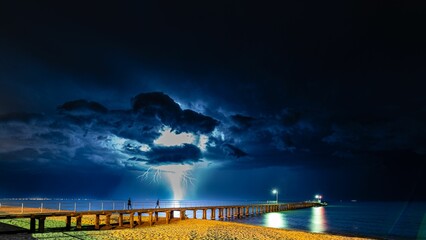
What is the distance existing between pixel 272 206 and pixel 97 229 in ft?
217

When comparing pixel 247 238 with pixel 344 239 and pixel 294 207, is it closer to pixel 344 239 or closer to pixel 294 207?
pixel 344 239

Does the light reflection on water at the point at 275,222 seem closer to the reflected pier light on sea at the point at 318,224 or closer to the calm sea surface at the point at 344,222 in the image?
the calm sea surface at the point at 344,222

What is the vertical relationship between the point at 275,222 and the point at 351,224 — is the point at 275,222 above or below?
above

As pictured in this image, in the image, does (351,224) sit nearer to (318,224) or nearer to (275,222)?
(318,224)

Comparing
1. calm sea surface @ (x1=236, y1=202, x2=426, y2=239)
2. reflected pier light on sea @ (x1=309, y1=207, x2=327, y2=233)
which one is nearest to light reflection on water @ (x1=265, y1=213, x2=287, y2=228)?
calm sea surface @ (x1=236, y1=202, x2=426, y2=239)

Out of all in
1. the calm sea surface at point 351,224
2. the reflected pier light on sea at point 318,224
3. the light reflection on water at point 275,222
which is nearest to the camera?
the calm sea surface at point 351,224

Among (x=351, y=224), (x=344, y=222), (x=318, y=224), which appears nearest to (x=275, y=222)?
(x=318, y=224)

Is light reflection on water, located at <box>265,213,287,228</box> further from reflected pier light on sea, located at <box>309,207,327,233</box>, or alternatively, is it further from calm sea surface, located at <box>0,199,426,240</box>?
reflected pier light on sea, located at <box>309,207,327,233</box>

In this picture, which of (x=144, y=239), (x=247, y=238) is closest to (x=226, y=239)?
(x=247, y=238)

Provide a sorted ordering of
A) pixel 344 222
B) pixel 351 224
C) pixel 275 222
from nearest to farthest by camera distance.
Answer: pixel 275 222
pixel 351 224
pixel 344 222

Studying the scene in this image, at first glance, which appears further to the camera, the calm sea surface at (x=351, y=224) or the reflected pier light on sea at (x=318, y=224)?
the reflected pier light on sea at (x=318, y=224)

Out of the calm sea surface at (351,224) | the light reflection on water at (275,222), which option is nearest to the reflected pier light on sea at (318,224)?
the calm sea surface at (351,224)

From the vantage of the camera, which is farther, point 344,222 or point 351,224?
point 344,222

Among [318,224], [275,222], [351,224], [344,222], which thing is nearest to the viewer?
[318,224]
